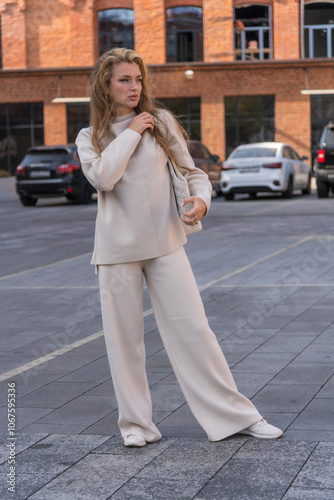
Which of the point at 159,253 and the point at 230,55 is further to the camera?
the point at 230,55

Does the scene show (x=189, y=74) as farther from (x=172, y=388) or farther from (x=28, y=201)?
(x=172, y=388)

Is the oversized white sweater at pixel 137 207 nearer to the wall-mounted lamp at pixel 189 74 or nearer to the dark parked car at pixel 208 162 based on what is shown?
the dark parked car at pixel 208 162

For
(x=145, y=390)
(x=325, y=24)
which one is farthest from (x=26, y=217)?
(x=325, y=24)

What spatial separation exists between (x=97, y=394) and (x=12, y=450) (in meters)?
1.19

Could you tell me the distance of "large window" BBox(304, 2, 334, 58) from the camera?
3972 centimetres

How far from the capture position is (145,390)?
4.31 m

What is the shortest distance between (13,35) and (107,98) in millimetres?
37923

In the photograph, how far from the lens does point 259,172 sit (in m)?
24.7

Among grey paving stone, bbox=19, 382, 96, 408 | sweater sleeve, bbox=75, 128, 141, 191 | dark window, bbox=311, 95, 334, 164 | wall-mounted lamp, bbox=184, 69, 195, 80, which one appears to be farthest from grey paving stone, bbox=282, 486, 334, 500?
wall-mounted lamp, bbox=184, 69, 195, 80

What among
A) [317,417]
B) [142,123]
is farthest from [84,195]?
[142,123]

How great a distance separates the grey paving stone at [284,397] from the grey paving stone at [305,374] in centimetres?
10

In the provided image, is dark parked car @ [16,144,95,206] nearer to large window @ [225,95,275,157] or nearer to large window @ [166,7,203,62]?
large window @ [225,95,275,157]

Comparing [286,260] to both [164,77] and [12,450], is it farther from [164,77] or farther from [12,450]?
[164,77]

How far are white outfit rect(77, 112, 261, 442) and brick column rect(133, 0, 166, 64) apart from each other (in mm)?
36734
